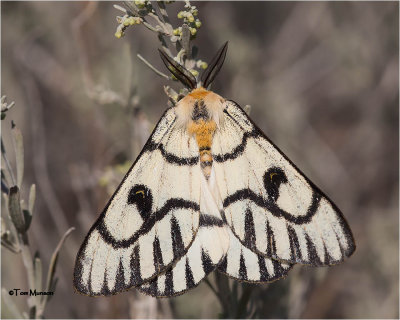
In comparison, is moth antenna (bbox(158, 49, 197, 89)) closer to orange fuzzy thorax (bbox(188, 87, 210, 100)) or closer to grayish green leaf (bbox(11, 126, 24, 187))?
orange fuzzy thorax (bbox(188, 87, 210, 100))

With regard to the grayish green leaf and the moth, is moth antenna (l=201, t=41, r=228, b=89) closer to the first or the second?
the moth

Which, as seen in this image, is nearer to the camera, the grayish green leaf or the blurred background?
the grayish green leaf

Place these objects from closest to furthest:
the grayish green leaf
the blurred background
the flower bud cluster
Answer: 1. the flower bud cluster
2. the grayish green leaf
3. the blurred background

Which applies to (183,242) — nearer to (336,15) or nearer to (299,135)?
(299,135)

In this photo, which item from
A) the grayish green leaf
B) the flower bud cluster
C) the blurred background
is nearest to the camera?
the flower bud cluster

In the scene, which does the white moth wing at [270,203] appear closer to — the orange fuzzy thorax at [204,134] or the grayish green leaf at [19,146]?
the orange fuzzy thorax at [204,134]

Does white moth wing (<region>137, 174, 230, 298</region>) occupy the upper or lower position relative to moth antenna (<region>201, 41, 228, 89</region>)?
lower

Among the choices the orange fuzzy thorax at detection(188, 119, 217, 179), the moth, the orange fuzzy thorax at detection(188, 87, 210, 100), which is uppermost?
the orange fuzzy thorax at detection(188, 87, 210, 100)

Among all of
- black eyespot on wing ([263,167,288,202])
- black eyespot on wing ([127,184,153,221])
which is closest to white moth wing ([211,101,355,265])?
black eyespot on wing ([263,167,288,202])
